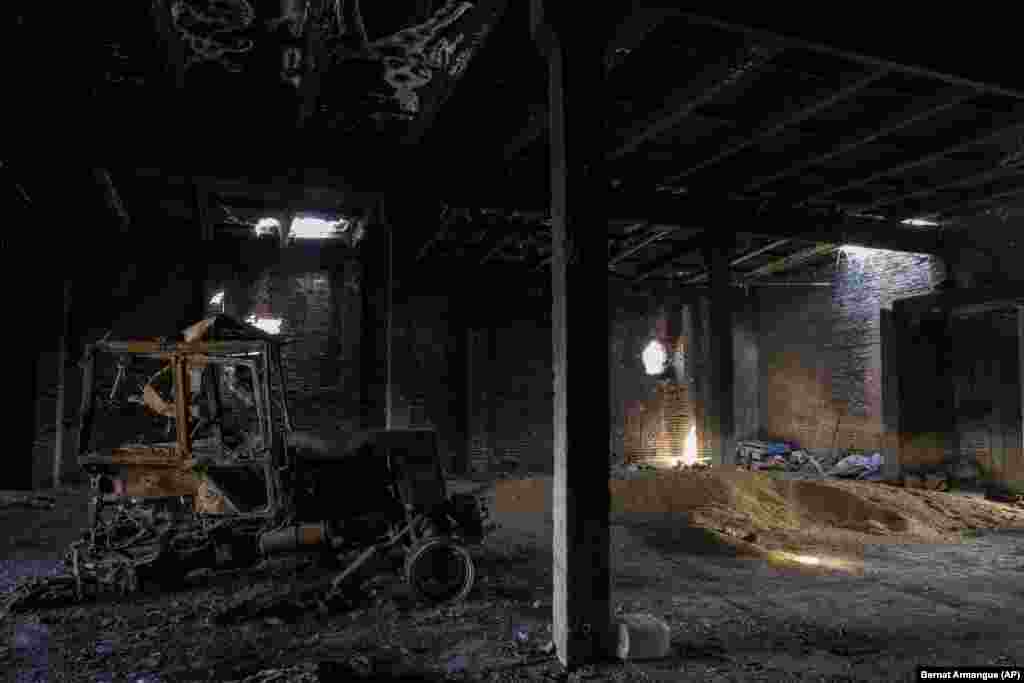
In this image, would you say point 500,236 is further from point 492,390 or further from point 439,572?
point 439,572

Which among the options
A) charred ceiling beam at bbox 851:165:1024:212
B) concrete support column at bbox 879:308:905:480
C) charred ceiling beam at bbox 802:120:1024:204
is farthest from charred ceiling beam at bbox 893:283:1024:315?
charred ceiling beam at bbox 802:120:1024:204

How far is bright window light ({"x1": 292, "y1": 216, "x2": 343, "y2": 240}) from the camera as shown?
1372 cm

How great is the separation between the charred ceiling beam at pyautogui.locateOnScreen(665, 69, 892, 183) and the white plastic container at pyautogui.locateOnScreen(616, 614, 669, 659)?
554 centimetres

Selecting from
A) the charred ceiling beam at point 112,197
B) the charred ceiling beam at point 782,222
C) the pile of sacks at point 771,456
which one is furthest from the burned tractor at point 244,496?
A: the pile of sacks at point 771,456

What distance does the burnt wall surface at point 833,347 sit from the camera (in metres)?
14.7

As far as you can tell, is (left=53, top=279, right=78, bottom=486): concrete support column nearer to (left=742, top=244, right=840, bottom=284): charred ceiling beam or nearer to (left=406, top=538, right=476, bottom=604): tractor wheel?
(left=406, top=538, right=476, bottom=604): tractor wheel

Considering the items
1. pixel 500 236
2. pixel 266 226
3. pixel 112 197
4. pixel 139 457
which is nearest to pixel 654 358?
pixel 500 236

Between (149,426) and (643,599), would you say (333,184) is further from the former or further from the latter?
(149,426)

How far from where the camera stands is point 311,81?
6.40 meters

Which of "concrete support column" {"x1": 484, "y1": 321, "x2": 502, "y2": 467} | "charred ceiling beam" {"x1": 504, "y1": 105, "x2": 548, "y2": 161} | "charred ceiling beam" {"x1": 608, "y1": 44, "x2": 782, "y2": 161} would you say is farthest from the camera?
"concrete support column" {"x1": 484, "y1": 321, "x2": 502, "y2": 467}

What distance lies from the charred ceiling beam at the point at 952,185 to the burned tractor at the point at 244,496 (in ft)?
28.8

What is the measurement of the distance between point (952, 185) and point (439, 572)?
9.55 meters

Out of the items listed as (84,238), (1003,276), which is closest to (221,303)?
(84,238)

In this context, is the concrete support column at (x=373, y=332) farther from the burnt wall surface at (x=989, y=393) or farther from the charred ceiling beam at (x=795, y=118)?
the burnt wall surface at (x=989, y=393)
